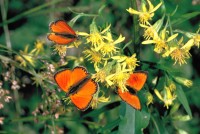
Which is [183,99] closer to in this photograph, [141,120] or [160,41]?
[141,120]

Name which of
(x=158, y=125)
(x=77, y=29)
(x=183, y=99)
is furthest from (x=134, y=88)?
(x=77, y=29)

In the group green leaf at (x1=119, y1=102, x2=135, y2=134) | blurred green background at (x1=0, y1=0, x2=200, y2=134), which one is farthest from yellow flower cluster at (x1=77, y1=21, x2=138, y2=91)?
blurred green background at (x1=0, y1=0, x2=200, y2=134)

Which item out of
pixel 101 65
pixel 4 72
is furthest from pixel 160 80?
pixel 4 72

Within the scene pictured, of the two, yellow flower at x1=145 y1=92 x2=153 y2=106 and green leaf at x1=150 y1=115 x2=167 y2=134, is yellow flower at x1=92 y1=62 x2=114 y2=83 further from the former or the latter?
green leaf at x1=150 y1=115 x2=167 y2=134

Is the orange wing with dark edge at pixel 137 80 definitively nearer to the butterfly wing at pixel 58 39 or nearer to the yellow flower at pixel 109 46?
the yellow flower at pixel 109 46

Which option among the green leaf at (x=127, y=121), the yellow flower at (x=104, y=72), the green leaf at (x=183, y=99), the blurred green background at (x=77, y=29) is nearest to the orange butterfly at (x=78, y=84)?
the yellow flower at (x=104, y=72)

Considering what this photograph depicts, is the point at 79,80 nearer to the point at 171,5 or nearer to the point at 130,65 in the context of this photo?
the point at 130,65

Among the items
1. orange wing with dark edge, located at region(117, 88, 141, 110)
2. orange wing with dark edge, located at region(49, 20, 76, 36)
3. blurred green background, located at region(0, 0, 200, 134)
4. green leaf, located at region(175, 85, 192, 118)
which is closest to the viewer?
orange wing with dark edge, located at region(117, 88, 141, 110)
